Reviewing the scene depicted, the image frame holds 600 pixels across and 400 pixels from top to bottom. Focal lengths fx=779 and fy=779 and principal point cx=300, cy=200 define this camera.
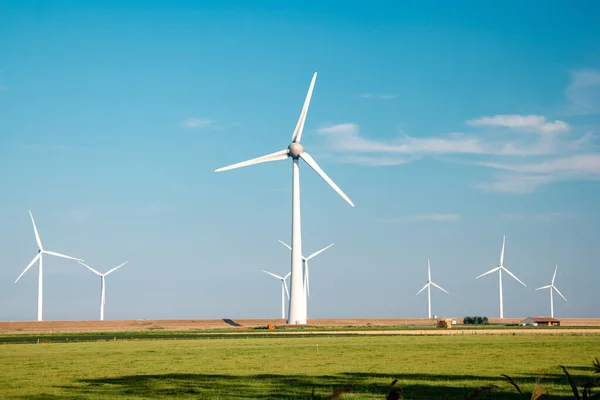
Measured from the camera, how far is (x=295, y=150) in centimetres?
14288

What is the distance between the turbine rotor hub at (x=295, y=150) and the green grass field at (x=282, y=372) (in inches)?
2919

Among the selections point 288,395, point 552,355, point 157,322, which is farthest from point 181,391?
point 157,322

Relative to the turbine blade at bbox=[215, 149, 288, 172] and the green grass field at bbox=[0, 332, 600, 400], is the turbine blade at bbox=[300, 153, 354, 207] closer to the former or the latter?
the turbine blade at bbox=[215, 149, 288, 172]

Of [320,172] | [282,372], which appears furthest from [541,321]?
[282,372]

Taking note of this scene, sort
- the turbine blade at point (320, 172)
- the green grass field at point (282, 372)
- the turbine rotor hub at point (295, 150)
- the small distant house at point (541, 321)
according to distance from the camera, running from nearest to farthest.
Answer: the green grass field at point (282, 372)
the turbine blade at point (320, 172)
the turbine rotor hub at point (295, 150)
the small distant house at point (541, 321)

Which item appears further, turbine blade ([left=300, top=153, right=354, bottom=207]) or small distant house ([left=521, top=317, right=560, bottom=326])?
small distant house ([left=521, top=317, right=560, bottom=326])

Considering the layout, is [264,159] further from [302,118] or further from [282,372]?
[282,372]

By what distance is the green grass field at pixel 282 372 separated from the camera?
117ft

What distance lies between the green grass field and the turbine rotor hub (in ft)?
243

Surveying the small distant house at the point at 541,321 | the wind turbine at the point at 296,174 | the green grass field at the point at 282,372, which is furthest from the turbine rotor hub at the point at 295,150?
the small distant house at the point at 541,321

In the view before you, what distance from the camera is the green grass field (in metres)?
35.7

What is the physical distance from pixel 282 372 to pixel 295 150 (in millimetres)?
98130

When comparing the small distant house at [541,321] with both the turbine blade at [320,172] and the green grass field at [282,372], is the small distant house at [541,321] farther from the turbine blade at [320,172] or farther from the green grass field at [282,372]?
the green grass field at [282,372]

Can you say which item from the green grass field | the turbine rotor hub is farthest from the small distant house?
the green grass field
